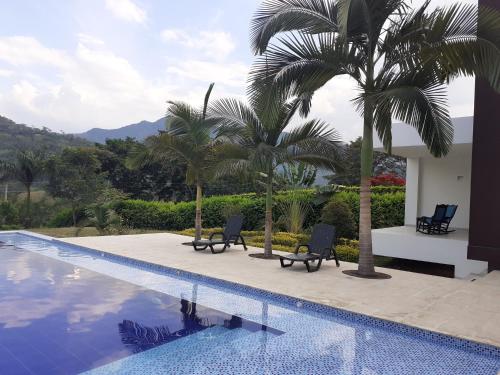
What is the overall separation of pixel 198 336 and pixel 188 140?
7.54 metres

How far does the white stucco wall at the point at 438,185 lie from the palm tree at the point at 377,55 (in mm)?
7082

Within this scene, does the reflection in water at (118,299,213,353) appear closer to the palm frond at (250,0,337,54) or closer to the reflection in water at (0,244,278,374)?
the reflection in water at (0,244,278,374)

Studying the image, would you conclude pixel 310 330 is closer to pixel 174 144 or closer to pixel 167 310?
pixel 167 310

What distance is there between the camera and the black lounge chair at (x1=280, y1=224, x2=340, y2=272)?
361 inches

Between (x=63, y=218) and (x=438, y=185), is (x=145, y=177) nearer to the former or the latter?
(x=63, y=218)

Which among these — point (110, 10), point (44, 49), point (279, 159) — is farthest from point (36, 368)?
point (44, 49)

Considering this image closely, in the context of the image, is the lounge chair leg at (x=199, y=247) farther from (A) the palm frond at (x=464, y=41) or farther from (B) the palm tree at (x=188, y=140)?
(A) the palm frond at (x=464, y=41)

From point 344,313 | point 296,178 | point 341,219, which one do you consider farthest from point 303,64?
point 296,178

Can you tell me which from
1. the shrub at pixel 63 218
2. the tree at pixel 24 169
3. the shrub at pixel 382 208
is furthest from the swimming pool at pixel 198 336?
the tree at pixel 24 169

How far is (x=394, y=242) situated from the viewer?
37.1ft

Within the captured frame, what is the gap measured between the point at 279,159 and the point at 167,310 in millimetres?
4827

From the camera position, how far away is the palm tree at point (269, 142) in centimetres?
1012

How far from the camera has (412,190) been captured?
51.7ft

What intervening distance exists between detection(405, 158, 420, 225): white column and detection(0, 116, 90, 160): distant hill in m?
29.3
